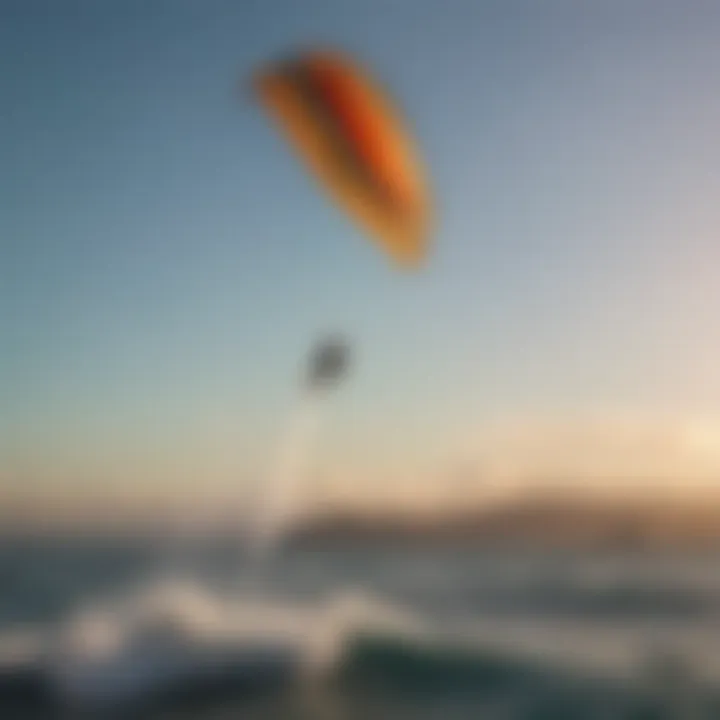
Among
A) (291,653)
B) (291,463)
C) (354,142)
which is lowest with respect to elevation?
(291,653)

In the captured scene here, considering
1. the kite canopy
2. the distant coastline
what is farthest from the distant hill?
the kite canopy

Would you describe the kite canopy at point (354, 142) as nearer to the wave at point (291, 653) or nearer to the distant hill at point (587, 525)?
the distant hill at point (587, 525)

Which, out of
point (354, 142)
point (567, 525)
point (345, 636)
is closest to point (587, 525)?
point (567, 525)

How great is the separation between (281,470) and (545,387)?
318mm

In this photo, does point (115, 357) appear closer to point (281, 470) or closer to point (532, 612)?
point (281, 470)

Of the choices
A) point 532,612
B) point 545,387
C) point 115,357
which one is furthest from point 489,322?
point 115,357

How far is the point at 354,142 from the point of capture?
4.42 feet

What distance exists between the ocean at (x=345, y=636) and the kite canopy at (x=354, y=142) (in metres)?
0.37

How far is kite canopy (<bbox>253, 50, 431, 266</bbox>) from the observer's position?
1.35 m

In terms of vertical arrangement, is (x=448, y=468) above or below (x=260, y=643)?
above

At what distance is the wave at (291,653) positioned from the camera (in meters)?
1.32

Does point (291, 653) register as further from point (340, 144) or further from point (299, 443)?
point (340, 144)

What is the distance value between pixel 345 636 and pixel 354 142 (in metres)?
0.56

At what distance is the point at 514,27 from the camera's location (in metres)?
1.40
